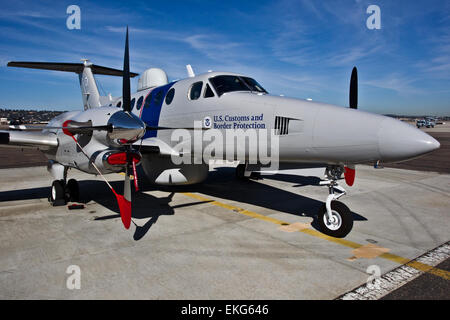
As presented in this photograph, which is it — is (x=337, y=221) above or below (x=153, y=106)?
below

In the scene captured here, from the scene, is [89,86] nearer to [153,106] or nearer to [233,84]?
[153,106]

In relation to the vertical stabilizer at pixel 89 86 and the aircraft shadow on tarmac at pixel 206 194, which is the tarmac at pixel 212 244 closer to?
the aircraft shadow on tarmac at pixel 206 194

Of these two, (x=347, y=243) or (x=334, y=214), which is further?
(x=334, y=214)

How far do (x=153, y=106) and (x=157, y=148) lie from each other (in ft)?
5.27

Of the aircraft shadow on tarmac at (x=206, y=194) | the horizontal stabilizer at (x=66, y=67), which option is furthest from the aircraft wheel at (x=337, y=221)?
the horizontal stabilizer at (x=66, y=67)

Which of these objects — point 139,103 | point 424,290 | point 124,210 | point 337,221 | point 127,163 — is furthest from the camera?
point 139,103

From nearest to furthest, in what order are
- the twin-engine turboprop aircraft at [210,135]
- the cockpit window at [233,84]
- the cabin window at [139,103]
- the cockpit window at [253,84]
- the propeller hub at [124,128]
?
the twin-engine turboprop aircraft at [210,135], the propeller hub at [124,128], the cockpit window at [233,84], the cockpit window at [253,84], the cabin window at [139,103]

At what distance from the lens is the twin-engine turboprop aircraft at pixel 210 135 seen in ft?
15.0

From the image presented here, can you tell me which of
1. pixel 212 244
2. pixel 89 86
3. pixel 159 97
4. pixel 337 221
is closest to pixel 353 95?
pixel 337 221

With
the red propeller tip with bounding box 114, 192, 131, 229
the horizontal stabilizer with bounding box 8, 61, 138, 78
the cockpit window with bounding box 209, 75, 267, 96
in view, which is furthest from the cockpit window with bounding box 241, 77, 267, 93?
the horizontal stabilizer with bounding box 8, 61, 138, 78

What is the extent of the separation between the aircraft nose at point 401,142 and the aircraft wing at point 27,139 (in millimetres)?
7478

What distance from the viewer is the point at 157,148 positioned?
23.5 feet

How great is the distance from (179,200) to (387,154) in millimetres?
5580
